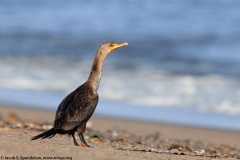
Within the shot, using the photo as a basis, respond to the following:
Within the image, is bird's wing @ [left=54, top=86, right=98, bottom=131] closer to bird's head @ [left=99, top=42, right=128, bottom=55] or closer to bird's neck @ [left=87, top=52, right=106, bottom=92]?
bird's neck @ [left=87, top=52, right=106, bottom=92]

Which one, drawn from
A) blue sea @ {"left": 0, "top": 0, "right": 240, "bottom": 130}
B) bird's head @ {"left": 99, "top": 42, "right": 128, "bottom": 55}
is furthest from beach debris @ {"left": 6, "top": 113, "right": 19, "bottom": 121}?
bird's head @ {"left": 99, "top": 42, "right": 128, "bottom": 55}

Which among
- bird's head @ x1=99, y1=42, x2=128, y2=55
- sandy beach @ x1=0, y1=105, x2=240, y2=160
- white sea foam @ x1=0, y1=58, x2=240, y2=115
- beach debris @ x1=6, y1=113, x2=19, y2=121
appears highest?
white sea foam @ x1=0, y1=58, x2=240, y2=115

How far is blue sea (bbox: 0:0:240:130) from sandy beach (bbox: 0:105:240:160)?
78cm

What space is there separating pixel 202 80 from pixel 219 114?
3.29 meters

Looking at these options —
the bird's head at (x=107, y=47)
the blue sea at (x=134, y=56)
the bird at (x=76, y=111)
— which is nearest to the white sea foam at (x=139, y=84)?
the blue sea at (x=134, y=56)

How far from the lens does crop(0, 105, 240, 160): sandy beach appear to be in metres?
8.48

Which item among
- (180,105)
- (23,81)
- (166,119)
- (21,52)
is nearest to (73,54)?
(21,52)

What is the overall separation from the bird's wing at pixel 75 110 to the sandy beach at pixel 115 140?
27cm

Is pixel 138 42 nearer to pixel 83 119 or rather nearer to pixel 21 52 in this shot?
pixel 21 52

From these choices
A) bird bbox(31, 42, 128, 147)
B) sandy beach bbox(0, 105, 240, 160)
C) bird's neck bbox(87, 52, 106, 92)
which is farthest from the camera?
bird's neck bbox(87, 52, 106, 92)

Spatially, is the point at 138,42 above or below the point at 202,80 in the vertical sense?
above

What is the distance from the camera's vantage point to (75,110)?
383 inches

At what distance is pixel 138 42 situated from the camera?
26.4 meters

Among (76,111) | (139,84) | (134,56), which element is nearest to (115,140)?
(76,111)
